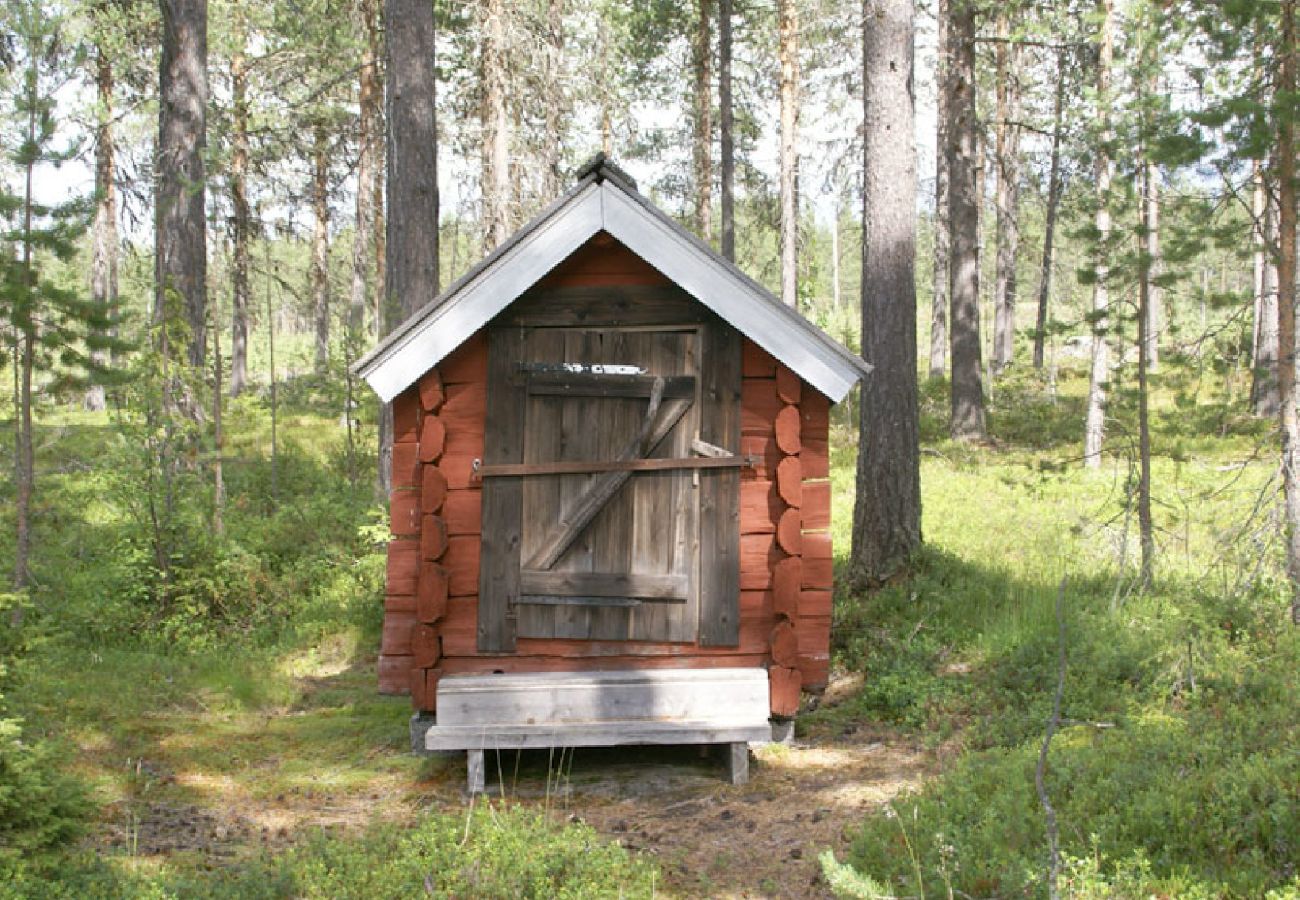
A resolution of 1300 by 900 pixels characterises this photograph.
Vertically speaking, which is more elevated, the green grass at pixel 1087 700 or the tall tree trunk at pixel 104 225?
the tall tree trunk at pixel 104 225

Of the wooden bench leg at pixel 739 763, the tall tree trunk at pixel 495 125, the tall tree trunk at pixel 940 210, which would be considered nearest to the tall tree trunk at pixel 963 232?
the tall tree trunk at pixel 940 210

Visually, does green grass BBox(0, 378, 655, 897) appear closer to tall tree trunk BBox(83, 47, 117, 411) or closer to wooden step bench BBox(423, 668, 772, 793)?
wooden step bench BBox(423, 668, 772, 793)

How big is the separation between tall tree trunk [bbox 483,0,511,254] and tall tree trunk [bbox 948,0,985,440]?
7426 millimetres

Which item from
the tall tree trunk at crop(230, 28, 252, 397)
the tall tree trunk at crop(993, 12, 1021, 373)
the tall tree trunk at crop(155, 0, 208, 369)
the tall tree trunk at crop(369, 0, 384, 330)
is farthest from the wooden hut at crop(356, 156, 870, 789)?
the tall tree trunk at crop(993, 12, 1021, 373)

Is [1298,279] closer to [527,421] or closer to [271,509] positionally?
[527,421]

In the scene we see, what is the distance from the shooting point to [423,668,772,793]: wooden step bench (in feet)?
24.6

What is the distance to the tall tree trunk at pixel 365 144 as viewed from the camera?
20797 mm

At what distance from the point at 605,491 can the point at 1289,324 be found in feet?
18.1

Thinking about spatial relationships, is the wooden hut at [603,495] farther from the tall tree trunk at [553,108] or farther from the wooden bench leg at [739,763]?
the tall tree trunk at [553,108]

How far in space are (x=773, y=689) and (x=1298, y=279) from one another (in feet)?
17.4

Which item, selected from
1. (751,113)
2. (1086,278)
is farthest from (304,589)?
(751,113)

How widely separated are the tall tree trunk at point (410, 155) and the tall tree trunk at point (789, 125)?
13207mm

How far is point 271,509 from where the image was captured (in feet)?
49.3

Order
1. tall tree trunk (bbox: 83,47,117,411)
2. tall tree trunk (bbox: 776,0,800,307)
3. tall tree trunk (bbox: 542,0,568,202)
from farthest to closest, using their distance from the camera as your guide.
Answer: tall tree trunk (bbox: 776,0,800,307), tall tree trunk (bbox: 83,47,117,411), tall tree trunk (bbox: 542,0,568,202)
